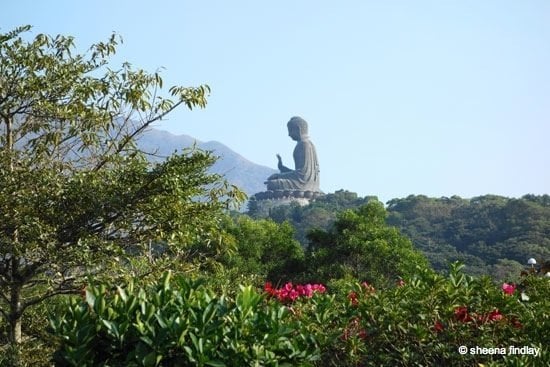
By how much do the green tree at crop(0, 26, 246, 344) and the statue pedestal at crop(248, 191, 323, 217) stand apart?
64877 mm

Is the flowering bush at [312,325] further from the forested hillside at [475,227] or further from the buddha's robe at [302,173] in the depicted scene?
the buddha's robe at [302,173]

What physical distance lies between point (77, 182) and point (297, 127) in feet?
234

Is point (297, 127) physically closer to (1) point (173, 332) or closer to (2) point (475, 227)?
(2) point (475, 227)

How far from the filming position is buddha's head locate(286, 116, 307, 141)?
7719 centimetres

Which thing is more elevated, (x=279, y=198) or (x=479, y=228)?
(x=279, y=198)

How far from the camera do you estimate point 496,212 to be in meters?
46.2

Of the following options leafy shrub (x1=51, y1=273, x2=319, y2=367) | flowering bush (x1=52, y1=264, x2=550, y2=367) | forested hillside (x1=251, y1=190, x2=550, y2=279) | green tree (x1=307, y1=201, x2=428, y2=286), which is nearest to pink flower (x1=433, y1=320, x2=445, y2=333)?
flowering bush (x1=52, y1=264, x2=550, y2=367)

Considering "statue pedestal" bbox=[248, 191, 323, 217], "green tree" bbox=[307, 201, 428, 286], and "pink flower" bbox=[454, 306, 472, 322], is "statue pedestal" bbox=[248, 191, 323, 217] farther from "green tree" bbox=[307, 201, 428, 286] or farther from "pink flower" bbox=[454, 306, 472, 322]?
"pink flower" bbox=[454, 306, 472, 322]

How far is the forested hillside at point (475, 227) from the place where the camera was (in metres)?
38.5

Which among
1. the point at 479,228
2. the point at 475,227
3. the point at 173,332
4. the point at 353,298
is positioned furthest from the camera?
the point at 475,227

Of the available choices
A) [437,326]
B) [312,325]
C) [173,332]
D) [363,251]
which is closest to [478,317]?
[437,326]

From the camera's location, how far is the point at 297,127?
77188 millimetres

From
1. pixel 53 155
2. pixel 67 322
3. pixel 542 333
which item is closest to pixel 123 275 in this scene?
pixel 53 155

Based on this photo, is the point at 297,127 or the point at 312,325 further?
the point at 297,127
